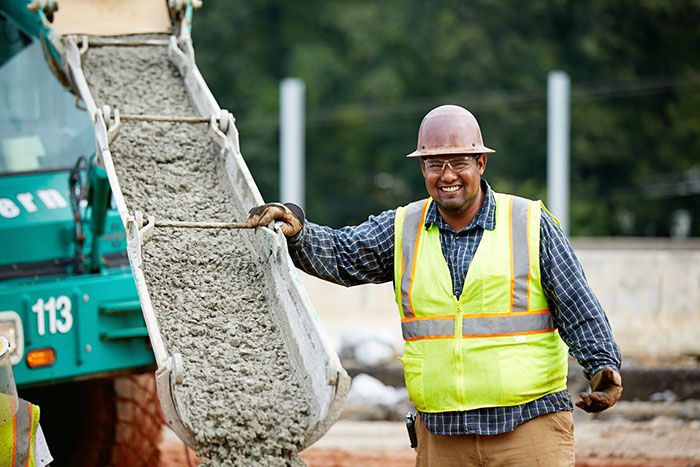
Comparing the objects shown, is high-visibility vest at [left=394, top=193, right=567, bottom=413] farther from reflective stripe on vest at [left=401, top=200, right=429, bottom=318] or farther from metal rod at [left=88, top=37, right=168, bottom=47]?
metal rod at [left=88, top=37, right=168, bottom=47]

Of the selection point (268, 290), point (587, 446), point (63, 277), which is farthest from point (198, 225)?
point (587, 446)

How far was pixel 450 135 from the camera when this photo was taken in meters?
4.87

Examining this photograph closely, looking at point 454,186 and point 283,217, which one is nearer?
point 454,186

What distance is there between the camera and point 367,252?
518 cm

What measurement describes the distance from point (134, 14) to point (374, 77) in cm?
3128

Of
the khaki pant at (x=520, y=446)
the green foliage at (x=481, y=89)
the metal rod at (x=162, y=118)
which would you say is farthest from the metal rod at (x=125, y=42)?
the green foliage at (x=481, y=89)

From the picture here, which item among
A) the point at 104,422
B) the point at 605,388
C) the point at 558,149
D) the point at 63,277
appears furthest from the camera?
the point at 558,149

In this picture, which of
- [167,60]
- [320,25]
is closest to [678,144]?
[320,25]

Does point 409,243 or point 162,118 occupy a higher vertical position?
point 162,118

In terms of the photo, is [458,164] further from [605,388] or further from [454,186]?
[605,388]

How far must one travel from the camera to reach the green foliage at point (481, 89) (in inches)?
1389

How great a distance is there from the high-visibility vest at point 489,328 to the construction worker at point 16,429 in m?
1.37

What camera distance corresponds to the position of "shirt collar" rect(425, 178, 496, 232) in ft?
16.0

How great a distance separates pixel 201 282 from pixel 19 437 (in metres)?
1.20
